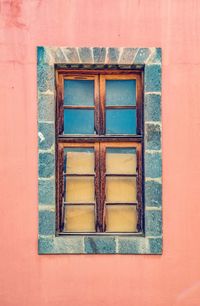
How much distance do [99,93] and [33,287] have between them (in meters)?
1.74

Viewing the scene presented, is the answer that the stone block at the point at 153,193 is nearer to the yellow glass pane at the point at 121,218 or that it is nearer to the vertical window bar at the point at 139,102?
the yellow glass pane at the point at 121,218

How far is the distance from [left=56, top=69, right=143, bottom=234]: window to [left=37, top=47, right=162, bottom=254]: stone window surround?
12 centimetres

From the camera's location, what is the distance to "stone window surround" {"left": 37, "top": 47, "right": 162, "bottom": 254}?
14.6 feet

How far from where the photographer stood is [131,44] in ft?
14.8

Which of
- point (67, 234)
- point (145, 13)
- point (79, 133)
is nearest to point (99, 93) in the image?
point (79, 133)

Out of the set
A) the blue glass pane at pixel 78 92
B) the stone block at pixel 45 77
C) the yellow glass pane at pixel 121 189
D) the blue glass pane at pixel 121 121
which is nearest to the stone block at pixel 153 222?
the yellow glass pane at pixel 121 189

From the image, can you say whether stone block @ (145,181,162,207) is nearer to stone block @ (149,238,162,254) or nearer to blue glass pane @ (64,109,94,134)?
stone block @ (149,238,162,254)

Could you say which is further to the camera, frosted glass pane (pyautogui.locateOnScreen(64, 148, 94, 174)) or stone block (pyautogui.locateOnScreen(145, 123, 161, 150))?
frosted glass pane (pyautogui.locateOnScreen(64, 148, 94, 174))

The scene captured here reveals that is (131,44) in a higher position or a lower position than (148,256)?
higher

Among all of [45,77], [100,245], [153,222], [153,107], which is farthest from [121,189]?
[45,77]

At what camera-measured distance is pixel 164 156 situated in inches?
177

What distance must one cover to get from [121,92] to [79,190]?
3.05 feet

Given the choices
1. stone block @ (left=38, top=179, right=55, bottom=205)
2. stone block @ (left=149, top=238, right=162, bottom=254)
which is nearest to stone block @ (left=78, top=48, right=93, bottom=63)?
stone block @ (left=38, top=179, right=55, bottom=205)
